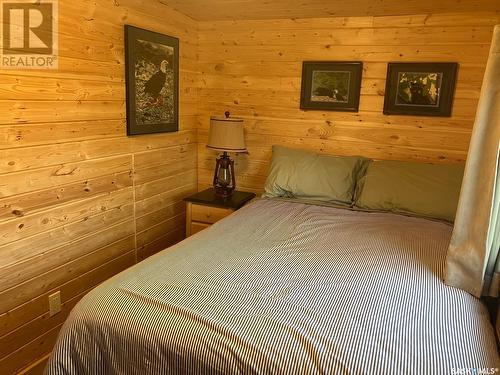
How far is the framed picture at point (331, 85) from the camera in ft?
8.80

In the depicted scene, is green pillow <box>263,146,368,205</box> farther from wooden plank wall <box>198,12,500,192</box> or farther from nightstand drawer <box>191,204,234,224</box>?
nightstand drawer <box>191,204,234,224</box>

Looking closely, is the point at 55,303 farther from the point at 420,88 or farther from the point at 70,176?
the point at 420,88

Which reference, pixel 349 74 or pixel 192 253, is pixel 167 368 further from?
pixel 349 74

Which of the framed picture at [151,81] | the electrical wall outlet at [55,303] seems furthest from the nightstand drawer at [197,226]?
the electrical wall outlet at [55,303]

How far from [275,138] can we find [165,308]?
1.99m

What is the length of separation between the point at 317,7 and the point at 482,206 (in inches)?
65.6

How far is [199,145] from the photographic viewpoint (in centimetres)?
322

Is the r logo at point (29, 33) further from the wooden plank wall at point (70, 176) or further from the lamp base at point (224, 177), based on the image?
the lamp base at point (224, 177)

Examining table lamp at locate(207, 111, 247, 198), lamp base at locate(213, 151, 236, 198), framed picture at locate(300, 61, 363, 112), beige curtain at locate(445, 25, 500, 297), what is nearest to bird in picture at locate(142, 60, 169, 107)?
table lamp at locate(207, 111, 247, 198)

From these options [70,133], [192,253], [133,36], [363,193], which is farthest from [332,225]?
[133,36]

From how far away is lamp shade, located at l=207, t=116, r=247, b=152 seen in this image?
2721mm

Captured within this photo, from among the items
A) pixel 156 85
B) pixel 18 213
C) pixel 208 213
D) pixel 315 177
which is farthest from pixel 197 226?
pixel 18 213

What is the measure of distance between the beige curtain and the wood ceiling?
1063 millimetres

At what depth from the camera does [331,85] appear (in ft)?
9.00
